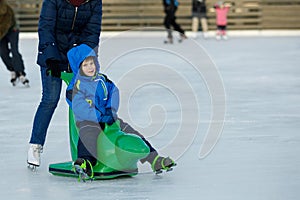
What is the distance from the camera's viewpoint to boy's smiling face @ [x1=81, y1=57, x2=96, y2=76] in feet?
14.9

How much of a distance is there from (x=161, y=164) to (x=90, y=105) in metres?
0.50

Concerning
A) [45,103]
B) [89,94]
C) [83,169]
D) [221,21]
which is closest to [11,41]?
[45,103]

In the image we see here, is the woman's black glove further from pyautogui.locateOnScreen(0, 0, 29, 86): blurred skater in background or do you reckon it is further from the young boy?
pyautogui.locateOnScreen(0, 0, 29, 86): blurred skater in background

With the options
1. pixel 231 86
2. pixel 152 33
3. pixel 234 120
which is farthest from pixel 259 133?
pixel 152 33

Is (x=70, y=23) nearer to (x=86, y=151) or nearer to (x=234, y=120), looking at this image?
(x=86, y=151)

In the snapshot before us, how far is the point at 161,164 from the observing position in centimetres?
446

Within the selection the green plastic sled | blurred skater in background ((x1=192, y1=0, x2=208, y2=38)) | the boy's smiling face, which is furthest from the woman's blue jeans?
blurred skater in background ((x1=192, y1=0, x2=208, y2=38))

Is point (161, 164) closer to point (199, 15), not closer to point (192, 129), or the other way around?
point (192, 129)

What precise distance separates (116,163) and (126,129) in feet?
0.81

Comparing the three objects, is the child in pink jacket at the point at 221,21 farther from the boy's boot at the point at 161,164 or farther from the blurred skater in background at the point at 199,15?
the boy's boot at the point at 161,164

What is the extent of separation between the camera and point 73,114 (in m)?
4.62

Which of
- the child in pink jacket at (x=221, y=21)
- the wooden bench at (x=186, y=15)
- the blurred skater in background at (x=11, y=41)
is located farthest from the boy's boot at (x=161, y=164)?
the wooden bench at (x=186, y=15)

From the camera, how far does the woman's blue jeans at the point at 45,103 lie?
4.83m

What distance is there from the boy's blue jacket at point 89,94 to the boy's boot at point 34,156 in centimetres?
47
